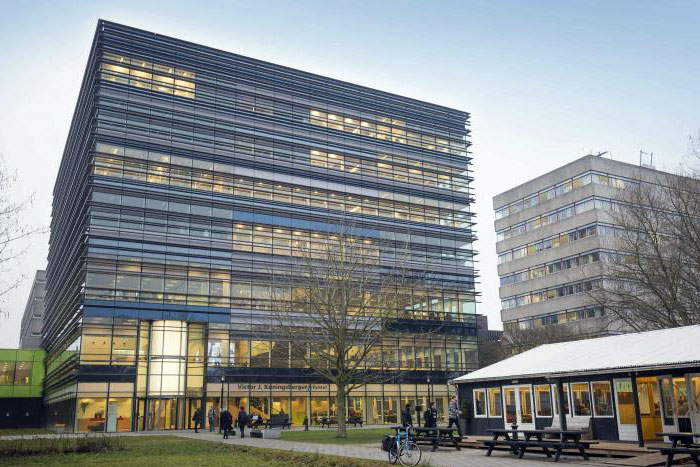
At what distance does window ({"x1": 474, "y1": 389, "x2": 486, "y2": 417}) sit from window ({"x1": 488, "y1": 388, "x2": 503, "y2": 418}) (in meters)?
0.51

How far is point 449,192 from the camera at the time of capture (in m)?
73.8

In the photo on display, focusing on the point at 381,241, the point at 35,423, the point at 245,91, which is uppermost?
the point at 245,91

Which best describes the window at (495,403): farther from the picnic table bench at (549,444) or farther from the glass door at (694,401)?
the glass door at (694,401)

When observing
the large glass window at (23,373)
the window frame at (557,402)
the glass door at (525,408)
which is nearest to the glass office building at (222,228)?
the large glass window at (23,373)

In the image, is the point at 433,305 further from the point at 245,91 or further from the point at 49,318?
the point at 49,318

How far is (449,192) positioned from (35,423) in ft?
187

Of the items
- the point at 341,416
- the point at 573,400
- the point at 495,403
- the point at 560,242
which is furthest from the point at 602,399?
the point at 560,242

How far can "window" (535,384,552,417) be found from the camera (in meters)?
28.6

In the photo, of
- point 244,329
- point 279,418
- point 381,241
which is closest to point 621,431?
point 279,418

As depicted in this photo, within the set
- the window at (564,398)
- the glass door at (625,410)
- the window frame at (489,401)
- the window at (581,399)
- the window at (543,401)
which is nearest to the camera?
the glass door at (625,410)

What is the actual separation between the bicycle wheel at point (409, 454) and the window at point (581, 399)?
11049mm

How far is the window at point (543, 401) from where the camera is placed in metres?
28.6

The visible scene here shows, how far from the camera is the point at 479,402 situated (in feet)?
108

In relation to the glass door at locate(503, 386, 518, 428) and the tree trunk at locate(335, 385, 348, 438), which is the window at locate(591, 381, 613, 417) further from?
the tree trunk at locate(335, 385, 348, 438)
